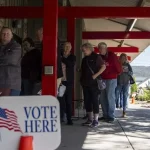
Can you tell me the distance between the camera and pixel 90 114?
7.23 meters

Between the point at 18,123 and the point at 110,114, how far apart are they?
4409 millimetres

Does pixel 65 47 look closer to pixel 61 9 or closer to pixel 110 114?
pixel 110 114

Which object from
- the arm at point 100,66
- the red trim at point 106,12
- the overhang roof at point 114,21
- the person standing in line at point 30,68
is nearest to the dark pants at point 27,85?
the person standing in line at point 30,68

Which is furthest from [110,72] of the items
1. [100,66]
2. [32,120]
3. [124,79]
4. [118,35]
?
[118,35]

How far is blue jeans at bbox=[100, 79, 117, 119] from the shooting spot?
7.89 metres

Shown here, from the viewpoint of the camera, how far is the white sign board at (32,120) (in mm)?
3891

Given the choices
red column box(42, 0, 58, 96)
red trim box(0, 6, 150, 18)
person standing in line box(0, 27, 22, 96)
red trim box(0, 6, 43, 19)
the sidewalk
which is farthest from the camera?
red trim box(0, 6, 150, 18)

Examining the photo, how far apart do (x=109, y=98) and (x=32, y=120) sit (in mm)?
4160

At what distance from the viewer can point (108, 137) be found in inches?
245

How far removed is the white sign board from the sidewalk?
1429mm

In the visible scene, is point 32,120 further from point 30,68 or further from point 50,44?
point 30,68

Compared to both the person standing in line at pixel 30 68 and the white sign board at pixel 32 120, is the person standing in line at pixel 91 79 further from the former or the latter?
the white sign board at pixel 32 120

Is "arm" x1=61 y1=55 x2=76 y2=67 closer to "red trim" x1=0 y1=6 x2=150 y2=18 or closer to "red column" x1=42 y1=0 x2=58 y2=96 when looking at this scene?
"red column" x1=42 y1=0 x2=58 y2=96

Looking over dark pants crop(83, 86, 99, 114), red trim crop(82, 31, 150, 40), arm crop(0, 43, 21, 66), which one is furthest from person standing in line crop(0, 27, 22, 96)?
red trim crop(82, 31, 150, 40)
